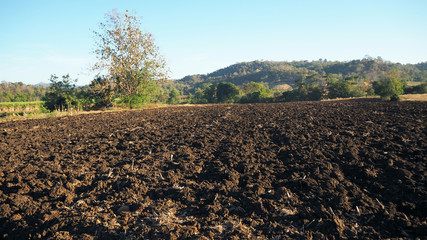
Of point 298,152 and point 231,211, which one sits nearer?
point 231,211

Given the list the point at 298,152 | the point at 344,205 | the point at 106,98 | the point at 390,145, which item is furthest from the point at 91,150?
the point at 106,98

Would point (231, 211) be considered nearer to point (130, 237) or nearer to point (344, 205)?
point (130, 237)

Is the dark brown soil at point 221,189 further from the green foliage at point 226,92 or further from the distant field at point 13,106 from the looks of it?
the green foliage at point 226,92

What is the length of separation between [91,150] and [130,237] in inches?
226

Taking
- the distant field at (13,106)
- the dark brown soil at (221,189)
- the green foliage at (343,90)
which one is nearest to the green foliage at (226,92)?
the green foliage at (343,90)

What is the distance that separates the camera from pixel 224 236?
3.39 meters

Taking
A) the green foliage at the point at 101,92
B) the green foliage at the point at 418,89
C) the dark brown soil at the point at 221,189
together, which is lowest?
the dark brown soil at the point at 221,189

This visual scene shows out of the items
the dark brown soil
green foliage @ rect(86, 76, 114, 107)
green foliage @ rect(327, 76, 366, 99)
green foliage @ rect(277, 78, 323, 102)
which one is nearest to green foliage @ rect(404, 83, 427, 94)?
green foliage @ rect(327, 76, 366, 99)

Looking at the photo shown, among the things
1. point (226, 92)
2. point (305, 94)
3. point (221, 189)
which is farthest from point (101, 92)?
point (305, 94)

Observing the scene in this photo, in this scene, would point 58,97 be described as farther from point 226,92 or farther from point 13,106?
point 226,92

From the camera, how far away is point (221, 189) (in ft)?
16.0

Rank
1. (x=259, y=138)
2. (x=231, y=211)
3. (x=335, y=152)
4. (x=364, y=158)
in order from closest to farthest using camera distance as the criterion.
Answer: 1. (x=231, y=211)
2. (x=364, y=158)
3. (x=335, y=152)
4. (x=259, y=138)

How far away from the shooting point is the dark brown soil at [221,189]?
11.9 ft

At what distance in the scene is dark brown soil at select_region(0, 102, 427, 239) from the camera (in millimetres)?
3613
